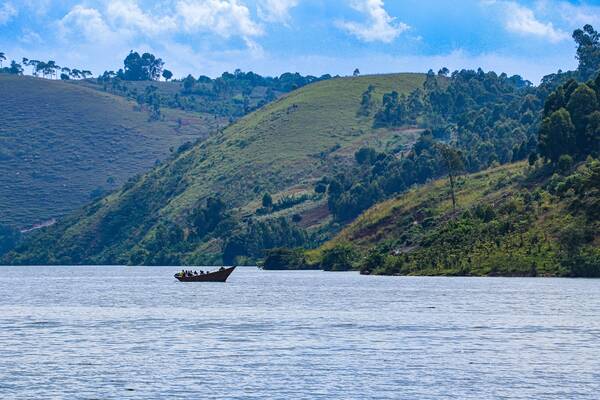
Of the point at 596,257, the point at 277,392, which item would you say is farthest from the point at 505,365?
the point at 596,257

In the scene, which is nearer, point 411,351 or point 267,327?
point 411,351

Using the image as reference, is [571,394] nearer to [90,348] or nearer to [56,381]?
[56,381]

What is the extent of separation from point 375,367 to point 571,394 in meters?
15.5

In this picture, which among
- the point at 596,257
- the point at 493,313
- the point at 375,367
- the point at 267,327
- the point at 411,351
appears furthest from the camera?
the point at 596,257

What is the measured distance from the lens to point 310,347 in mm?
90125

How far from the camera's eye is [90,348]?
91.1 meters

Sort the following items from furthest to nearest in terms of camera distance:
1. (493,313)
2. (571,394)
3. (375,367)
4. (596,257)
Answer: (596,257), (493,313), (375,367), (571,394)

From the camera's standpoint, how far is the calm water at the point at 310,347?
7044 cm

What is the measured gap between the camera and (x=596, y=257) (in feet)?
586

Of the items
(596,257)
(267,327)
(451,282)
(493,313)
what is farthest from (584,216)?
(267,327)

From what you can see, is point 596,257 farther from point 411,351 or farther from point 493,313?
point 411,351

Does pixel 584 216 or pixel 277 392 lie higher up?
pixel 584 216

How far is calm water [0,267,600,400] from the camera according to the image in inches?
2773

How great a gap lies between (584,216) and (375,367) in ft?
383
